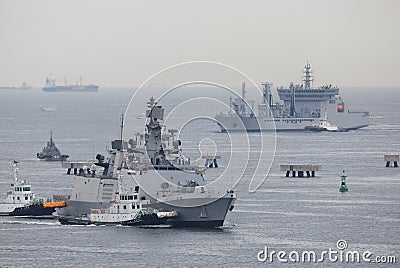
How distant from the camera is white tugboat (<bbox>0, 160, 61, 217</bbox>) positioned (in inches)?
3280

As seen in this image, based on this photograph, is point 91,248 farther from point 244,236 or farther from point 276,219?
point 276,219

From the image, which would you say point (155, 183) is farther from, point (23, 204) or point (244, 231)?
point (23, 204)

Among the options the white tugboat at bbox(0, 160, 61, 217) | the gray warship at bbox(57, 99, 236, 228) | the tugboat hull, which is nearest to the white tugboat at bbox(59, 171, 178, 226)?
the gray warship at bbox(57, 99, 236, 228)

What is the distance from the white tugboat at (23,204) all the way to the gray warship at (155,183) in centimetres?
134

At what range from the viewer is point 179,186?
78.2 meters

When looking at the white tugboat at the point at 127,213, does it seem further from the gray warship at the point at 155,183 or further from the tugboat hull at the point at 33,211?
the tugboat hull at the point at 33,211

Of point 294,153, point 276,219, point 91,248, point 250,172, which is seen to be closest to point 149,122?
point 276,219

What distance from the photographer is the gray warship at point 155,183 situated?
76.4m

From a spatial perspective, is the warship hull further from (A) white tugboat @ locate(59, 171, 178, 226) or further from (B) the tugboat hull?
(B) the tugboat hull

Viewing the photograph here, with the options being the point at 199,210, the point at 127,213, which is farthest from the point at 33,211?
the point at 199,210

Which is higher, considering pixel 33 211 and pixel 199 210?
pixel 33 211

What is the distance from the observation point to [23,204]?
84.2 metres

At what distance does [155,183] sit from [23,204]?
37.4 ft

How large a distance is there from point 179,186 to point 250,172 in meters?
40.3
